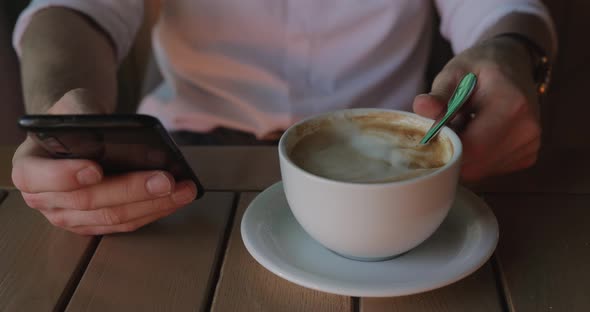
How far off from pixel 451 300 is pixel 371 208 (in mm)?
107

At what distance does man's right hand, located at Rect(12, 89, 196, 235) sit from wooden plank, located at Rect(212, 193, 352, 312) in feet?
0.30

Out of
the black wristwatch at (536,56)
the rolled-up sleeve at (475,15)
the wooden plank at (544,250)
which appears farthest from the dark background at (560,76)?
the wooden plank at (544,250)

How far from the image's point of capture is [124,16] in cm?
102

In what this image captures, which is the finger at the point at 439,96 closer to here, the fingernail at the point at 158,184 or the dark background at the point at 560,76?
the fingernail at the point at 158,184

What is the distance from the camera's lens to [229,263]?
0.53 m

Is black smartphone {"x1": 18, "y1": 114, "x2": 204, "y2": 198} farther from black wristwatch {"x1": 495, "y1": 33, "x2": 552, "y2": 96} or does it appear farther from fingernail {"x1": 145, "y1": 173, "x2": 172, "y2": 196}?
black wristwatch {"x1": 495, "y1": 33, "x2": 552, "y2": 96}

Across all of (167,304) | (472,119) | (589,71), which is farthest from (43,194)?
(589,71)

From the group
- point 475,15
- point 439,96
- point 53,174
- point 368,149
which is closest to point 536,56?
point 475,15

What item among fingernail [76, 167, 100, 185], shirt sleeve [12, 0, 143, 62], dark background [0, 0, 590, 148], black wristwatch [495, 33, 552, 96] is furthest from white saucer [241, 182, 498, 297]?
dark background [0, 0, 590, 148]

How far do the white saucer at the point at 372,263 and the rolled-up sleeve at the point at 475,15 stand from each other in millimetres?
425

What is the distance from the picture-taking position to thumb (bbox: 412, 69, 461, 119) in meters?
0.56

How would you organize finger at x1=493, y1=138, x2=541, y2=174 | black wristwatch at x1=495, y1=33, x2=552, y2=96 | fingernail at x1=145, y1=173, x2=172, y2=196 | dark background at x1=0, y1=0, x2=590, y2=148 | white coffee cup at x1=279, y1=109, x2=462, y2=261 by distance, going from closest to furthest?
white coffee cup at x1=279, y1=109, x2=462, y2=261
fingernail at x1=145, y1=173, x2=172, y2=196
finger at x1=493, y1=138, x2=541, y2=174
black wristwatch at x1=495, y1=33, x2=552, y2=96
dark background at x1=0, y1=0, x2=590, y2=148

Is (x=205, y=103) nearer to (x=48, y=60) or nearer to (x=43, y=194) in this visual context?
(x=48, y=60)

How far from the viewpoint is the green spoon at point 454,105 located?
1.74ft
